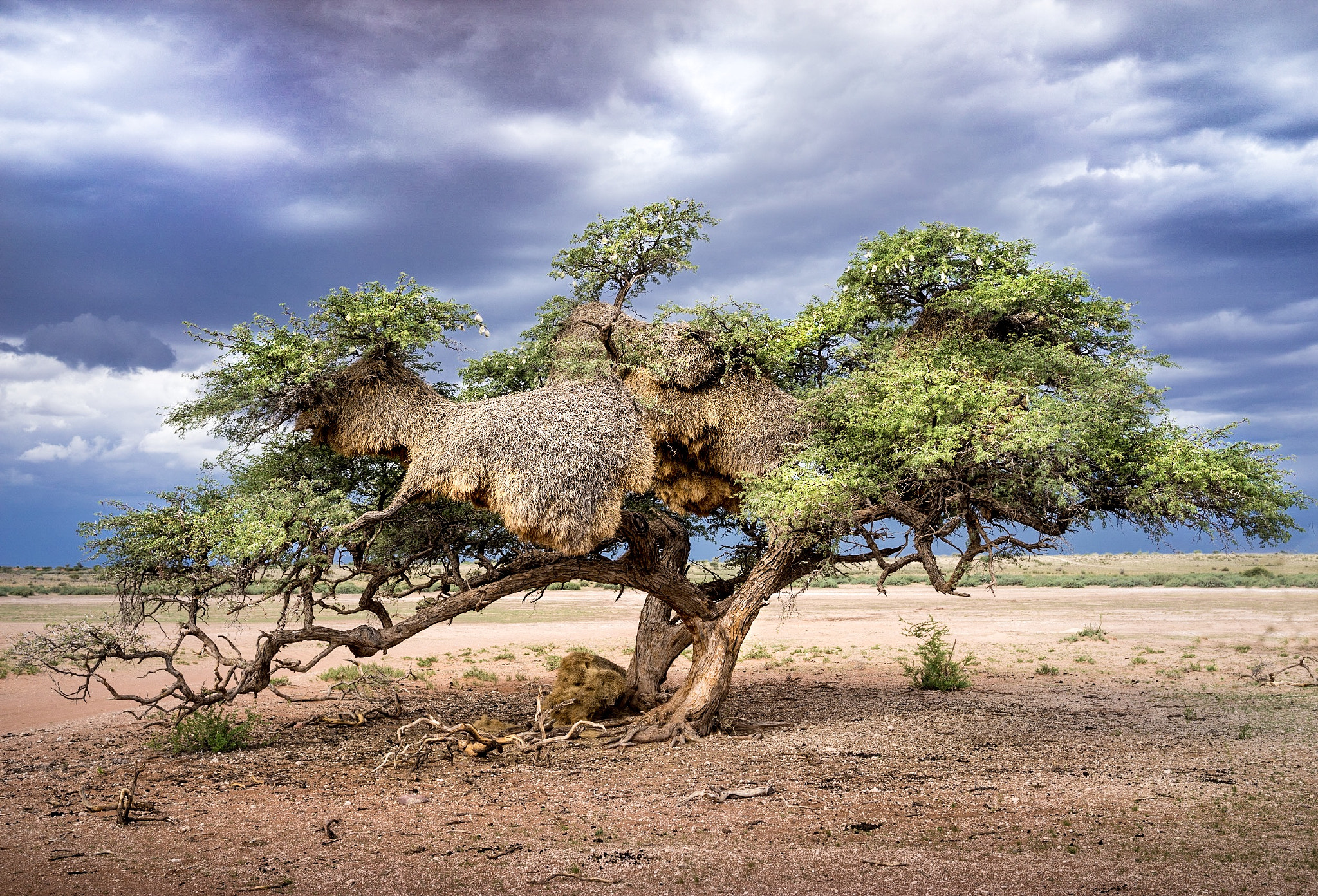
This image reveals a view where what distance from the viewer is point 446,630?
38.2 metres

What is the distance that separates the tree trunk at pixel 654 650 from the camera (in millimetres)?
16141

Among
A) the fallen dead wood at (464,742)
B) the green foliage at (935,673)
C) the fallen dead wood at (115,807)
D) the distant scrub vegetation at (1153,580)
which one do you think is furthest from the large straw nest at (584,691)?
the distant scrub vegetation at (1153,580)

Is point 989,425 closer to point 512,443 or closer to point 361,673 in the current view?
point 512,443

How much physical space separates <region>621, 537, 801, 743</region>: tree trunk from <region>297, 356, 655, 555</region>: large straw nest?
8.74 ft

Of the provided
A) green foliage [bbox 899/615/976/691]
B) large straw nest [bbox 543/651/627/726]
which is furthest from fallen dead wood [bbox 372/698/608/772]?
green foliage [bbox 899/615/976/691]

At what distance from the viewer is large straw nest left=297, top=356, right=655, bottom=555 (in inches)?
463

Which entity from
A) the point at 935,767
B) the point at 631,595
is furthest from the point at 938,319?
the point at 631,595

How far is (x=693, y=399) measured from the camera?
47.5 feet

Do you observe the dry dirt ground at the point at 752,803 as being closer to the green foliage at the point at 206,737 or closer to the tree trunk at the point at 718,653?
the green foliage at the point at 206,737

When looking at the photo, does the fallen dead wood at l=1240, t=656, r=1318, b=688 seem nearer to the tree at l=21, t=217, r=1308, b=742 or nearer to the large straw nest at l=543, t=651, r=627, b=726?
the tree at l=21, t=217, r=1308, b=742

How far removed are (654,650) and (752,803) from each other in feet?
23.4

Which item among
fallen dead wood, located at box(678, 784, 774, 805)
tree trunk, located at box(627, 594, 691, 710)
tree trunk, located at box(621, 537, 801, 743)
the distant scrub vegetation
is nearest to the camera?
fallen dead wood, located at box(678, 784, 774, 805)

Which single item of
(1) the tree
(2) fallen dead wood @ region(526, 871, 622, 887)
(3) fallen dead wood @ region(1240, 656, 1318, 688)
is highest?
(1) the tree

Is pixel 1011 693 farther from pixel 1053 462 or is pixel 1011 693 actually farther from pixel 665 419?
pixel 665 419
